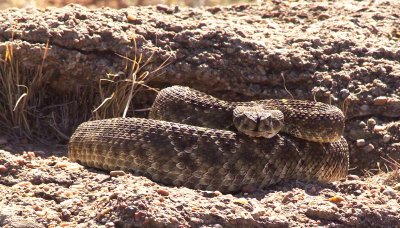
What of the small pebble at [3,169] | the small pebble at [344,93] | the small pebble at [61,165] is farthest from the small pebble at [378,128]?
the small pebble at [3,169]

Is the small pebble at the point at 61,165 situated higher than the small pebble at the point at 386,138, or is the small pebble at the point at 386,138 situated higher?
the small pebble at the point at 61,165

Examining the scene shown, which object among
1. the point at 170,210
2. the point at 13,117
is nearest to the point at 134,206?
the point at 170,210

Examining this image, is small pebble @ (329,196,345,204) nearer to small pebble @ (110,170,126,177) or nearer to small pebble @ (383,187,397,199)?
small pebble @ (383,187,397,199)

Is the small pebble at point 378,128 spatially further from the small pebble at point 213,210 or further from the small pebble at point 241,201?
the small pebble at point 213,210

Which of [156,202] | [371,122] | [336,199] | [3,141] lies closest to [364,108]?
[371,122]

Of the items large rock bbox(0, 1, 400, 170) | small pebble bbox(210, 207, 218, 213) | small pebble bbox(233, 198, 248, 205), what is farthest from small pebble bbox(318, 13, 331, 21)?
small pebble bbox(210, 207, 218, 213)

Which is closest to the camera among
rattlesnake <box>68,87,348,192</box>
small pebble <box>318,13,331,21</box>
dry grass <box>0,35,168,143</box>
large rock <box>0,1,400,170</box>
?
rattlesnake <box>68,87,348,192</box>
